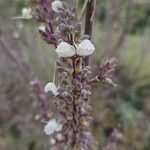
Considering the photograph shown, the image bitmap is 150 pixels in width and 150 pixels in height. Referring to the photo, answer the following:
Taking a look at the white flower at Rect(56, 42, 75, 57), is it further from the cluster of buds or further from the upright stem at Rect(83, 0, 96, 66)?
the upright stem at Rect(83, 0, 96, 66)

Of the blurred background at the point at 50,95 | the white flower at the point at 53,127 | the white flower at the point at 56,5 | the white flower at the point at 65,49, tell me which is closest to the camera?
the white flower at the point at 65,49

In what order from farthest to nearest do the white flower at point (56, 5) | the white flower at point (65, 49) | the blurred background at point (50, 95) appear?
the blurred background at point (50, 95) → the white flower at point (56, 5) → the white flower at point (65, 49)

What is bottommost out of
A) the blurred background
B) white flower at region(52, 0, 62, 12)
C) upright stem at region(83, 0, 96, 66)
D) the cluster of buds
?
the blurred background

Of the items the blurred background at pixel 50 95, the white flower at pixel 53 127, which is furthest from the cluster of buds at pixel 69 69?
the blurred background at pixel 50 95

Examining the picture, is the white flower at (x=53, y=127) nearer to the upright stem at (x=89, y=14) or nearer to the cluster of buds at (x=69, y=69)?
the cluster of buds at (x=69, y=69)

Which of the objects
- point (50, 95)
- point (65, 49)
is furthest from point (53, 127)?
point (50, 95)

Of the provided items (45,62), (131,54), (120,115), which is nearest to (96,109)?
(45,62)

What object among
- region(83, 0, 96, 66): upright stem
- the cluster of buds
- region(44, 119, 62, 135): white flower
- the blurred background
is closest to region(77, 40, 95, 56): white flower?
the cluster of buds
